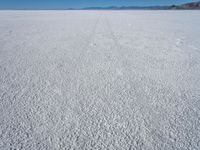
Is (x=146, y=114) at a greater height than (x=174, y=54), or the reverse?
(x=146, y=114)

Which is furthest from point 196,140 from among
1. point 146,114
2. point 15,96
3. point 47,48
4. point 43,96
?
point 47,48

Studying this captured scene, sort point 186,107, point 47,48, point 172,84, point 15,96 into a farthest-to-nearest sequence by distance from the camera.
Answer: point 47,48, point 172,84, point 15,96, point 186,107

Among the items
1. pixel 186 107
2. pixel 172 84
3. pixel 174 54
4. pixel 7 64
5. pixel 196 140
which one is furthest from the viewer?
pixel 174 54

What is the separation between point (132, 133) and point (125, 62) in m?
1.48

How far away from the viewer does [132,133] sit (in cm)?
112

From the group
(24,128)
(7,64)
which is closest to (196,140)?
(24,128)

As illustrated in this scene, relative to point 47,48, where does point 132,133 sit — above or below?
above

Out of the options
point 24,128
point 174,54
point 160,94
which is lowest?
point 174,54

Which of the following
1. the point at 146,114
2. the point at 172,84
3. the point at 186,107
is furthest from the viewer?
the point at 172,84

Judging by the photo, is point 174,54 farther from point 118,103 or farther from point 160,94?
point 118,103

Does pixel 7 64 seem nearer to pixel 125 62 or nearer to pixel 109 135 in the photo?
pixel 125 62

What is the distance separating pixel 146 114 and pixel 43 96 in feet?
2.96

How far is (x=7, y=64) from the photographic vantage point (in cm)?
239

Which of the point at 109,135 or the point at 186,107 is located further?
the point at 186,107
